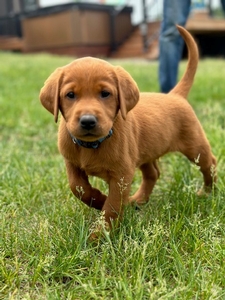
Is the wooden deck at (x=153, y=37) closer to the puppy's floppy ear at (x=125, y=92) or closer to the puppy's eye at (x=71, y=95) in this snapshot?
the puppy's floppy ear at (x=125, y=92)

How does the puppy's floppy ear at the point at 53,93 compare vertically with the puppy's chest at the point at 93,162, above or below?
above

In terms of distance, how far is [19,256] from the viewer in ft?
6.46

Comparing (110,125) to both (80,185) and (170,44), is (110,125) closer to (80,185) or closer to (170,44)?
(80,185)

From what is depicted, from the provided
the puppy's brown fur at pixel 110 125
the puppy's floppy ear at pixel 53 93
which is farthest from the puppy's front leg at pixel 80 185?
the puppy's floppy ear at pixel 53 93

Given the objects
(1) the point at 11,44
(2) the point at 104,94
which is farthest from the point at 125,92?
(1) the point at 11,44

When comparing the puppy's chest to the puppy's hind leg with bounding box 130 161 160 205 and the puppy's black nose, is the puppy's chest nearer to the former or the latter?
the puppy's black nose

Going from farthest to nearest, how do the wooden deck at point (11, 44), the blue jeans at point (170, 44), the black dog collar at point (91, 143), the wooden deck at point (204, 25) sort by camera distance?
the wooden deck at point (11, 44)
the wooden deck at point (204, 25)
the blue jeans at point (170, 44)
the black dog collar at point (91, 143)

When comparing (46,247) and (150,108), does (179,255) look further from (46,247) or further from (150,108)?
(150,108)

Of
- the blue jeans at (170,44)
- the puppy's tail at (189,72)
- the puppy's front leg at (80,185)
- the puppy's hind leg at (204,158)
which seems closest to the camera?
the puppy's front leg at (80,185)

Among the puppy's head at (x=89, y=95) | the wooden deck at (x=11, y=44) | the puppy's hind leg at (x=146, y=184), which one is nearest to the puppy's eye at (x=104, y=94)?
the puppy's head at (x=89, y=95)

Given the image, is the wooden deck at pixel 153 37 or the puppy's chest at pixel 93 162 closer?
the puppy's chest at pixel 93 162

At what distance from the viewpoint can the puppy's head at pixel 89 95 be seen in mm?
1924

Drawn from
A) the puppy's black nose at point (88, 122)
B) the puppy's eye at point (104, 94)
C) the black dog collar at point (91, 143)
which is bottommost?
the black dog collar at point (91, 143)

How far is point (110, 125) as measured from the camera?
200 centimetres
